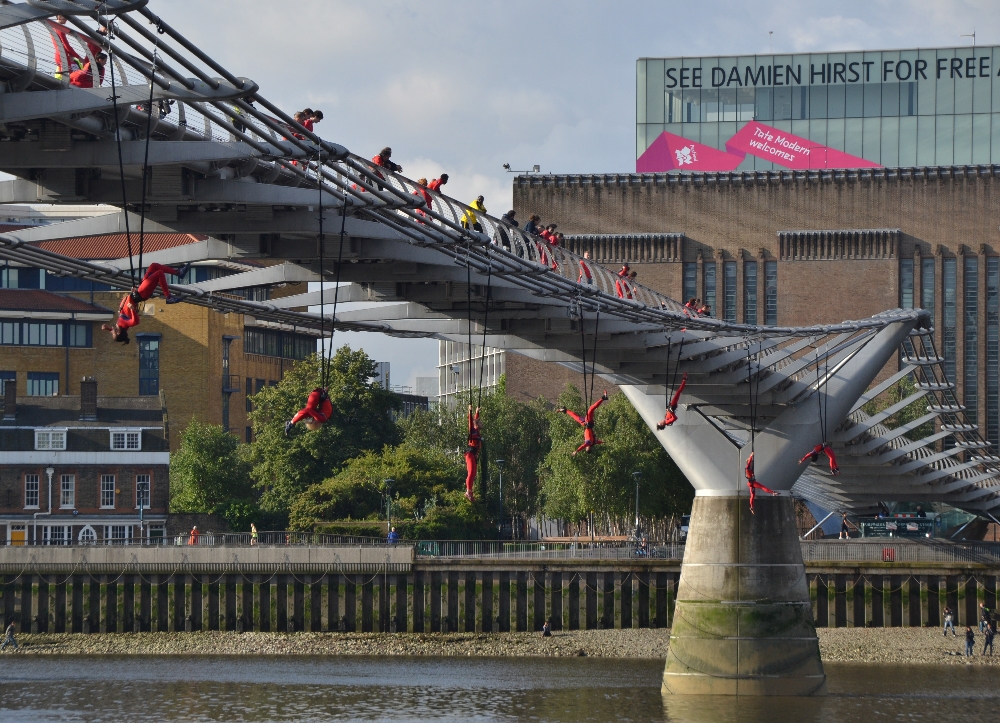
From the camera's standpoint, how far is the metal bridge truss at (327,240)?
22.6m

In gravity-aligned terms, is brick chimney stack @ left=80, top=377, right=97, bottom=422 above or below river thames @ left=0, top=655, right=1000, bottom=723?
above

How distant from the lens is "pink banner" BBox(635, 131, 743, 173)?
4343 inches

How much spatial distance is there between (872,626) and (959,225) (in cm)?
4364

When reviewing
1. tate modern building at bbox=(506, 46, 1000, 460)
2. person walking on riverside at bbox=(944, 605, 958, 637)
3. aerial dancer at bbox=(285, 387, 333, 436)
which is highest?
tate modern building at bbox=(506, 46, 1000, 460)

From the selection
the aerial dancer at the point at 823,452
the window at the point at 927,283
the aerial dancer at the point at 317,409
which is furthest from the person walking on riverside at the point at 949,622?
the window at the point at 927,283

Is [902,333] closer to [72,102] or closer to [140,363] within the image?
[72,102]

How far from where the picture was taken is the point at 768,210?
10362cm

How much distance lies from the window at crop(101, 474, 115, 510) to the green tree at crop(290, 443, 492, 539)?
8.34 meters

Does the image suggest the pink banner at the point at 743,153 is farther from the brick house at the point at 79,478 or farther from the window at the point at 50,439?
the window at the point at 50,439

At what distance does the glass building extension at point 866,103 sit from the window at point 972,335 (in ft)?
28.3

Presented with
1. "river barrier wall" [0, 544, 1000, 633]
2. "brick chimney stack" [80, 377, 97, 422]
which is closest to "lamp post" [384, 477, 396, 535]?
"river barrier wall" [0, 544, 1000, 633]

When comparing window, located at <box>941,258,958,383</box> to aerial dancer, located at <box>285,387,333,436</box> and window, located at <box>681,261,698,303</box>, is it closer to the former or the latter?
window, located at <box>681,261,698,303</box>

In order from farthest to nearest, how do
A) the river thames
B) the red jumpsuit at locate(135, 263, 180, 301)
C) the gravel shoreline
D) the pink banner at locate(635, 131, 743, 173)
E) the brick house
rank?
the pink banner at locate(635, 131, 743, 173) < the brick house < the gravel shoreline < the river thames < the red jumpsuit at locate(135, 263, 180, 301)

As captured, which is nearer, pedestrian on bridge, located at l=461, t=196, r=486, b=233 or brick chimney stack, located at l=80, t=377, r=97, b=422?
pedestrian on bridge, located at l=461, t=196, r=486, b=233
